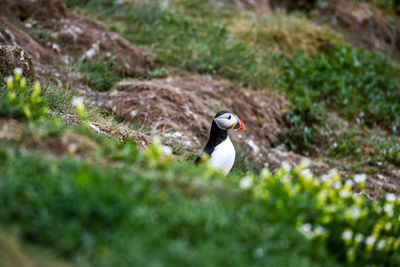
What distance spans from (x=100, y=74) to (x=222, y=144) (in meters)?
3.14

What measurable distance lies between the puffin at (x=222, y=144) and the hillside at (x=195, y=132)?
1.38ft

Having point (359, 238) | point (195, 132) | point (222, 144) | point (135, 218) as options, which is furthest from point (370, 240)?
point (195, 132)

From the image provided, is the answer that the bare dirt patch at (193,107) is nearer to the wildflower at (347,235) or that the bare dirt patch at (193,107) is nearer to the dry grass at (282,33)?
the dry grass at (282,33)

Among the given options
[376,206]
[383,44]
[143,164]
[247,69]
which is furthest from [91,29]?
[383,44]

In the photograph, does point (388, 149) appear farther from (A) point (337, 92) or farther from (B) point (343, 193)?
(B) point (343, 193)

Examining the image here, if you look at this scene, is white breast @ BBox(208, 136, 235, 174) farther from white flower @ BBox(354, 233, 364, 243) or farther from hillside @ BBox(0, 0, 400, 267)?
white flower @ BBox(354, 233, 364, 243)

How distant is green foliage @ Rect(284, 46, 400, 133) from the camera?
8.88 meters

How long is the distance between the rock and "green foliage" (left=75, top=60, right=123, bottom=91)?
192 centimetres

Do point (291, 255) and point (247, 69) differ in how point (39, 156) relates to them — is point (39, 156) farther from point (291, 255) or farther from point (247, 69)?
point (247, 69)

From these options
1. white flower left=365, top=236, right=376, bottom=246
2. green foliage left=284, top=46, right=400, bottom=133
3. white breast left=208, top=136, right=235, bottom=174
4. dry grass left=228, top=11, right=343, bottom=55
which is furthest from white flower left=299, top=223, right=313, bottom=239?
dry grass left=228, top=11, right=343, bottom=55

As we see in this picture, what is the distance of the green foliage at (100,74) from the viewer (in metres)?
6.80

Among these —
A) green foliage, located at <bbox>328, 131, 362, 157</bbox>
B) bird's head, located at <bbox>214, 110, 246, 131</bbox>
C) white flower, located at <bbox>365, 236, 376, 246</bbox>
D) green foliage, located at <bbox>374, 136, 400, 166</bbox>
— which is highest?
white flower, located at <bbox>365, 236, 376, 246</bbox>

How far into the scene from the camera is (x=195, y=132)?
6.20 metres

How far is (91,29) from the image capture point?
7703mm
